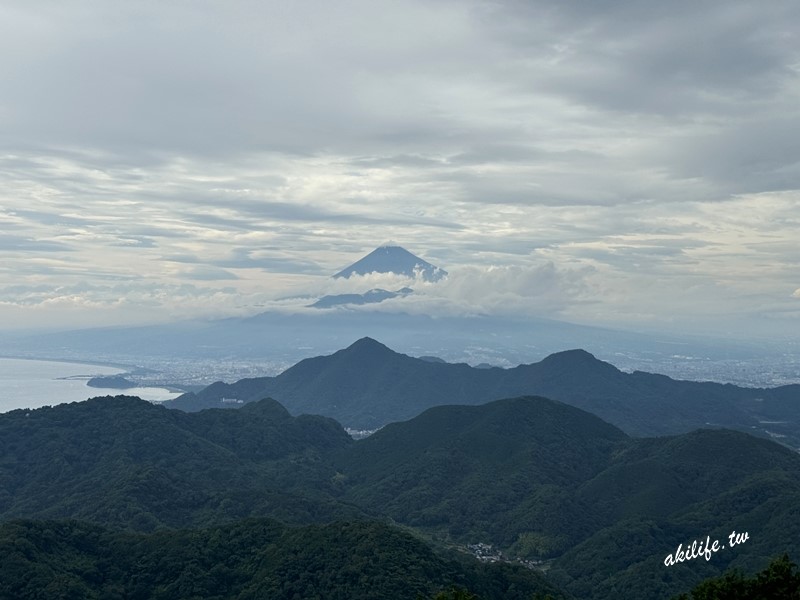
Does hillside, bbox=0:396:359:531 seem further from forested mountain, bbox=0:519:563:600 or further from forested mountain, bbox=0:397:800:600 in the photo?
forested mountain, bbox=0:519:563:600

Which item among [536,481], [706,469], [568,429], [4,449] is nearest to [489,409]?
[568,429]

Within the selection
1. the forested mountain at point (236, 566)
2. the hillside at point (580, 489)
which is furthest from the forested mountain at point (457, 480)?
the forested mountain at point (236, 566)

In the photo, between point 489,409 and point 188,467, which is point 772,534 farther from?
point 188,467

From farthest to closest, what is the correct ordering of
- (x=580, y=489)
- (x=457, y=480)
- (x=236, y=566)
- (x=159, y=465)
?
(x=457, y=480)
(x=580, y=489)
(x=159, y=465)
(x=236, y=566)

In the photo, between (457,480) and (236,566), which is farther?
(457,480)

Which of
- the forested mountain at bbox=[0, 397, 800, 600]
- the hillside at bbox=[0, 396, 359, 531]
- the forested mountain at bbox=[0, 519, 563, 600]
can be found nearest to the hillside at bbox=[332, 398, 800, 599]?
the forested mountain at bbox=[0, 397, 800, 600]

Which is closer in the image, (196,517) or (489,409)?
(196,517)

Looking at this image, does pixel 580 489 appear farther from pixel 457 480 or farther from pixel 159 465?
pixel 159 465

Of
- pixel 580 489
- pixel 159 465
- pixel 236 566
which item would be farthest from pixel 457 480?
pixel 236 566
